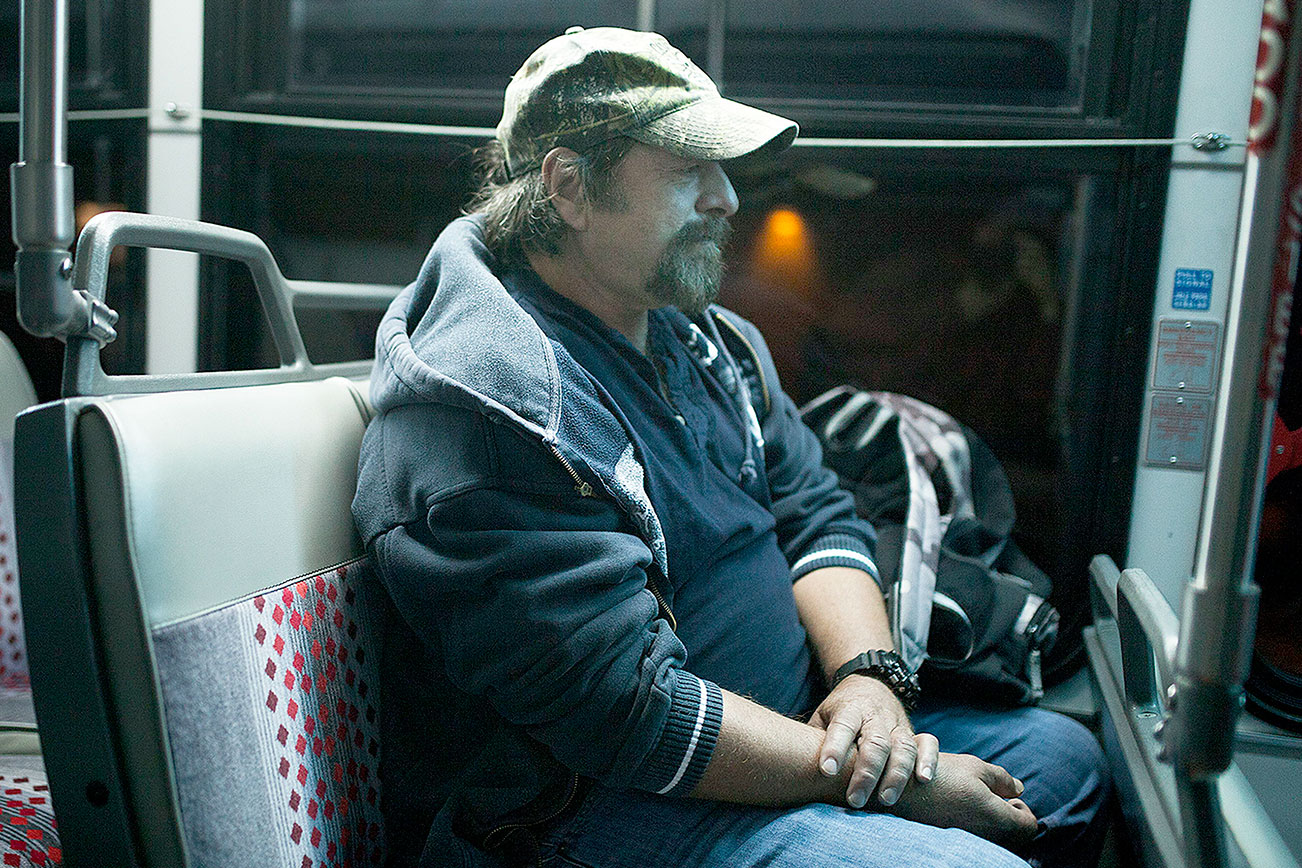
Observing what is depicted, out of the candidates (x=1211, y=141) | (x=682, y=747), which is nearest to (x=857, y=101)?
(x=1211, y=141)

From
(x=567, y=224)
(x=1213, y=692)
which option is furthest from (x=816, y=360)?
(x=1213, y=692)

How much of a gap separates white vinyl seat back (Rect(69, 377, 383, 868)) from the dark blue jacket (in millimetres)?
81

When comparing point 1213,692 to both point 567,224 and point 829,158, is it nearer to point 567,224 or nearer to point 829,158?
point 567,224

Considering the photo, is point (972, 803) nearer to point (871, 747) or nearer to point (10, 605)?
point (871, 747)

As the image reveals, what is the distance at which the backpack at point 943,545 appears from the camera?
1769 mm

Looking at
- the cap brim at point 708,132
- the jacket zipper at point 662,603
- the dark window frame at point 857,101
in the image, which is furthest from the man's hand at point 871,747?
the dark window frame at point 857,101

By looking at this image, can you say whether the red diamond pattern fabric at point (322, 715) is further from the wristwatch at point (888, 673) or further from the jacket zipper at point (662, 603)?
the wristwatch at point (888, 673)

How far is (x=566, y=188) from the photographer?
1.50 meters

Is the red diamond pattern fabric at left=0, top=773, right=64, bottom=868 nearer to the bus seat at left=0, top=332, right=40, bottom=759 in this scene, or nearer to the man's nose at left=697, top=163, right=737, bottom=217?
the bus seat at left=0, top=332, right=40, bottom=759

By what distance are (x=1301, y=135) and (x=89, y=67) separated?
2.55m

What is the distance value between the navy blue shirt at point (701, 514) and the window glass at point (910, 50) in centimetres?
82

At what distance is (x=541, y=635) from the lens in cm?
113

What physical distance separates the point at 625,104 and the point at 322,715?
3.12 feet

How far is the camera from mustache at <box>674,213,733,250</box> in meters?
1.50
